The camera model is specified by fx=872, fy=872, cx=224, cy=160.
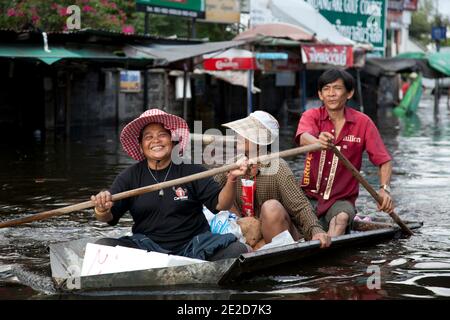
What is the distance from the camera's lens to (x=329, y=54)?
2400cm

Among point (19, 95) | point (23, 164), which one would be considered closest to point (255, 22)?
point (19, 95)

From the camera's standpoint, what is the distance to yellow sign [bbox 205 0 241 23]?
25.3 meters

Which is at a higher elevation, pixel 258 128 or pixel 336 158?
pixel 258 128

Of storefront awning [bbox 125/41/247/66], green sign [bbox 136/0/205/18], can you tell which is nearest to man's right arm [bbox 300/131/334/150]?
storefront awning [bbox 125/41/247/66]

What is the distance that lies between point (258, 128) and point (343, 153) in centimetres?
116

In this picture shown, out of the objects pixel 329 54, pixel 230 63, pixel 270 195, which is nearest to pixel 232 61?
pixel 230 63

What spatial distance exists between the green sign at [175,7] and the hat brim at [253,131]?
15383 mm

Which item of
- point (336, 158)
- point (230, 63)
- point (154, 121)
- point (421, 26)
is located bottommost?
point (336, 158)

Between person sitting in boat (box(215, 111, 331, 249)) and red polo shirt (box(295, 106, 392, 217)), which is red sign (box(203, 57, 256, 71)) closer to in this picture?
red polo shirt (box(295, 106, 392, 217))

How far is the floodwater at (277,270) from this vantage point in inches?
234

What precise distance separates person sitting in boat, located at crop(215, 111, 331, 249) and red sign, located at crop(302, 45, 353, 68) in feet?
55.0

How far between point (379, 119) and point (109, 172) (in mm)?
16754

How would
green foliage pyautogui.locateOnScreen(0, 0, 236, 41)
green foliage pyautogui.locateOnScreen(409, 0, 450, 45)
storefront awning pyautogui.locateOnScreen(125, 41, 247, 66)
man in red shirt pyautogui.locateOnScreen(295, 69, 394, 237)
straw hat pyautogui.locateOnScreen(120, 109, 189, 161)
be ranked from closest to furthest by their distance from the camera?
straw hat pyautogui.locateOnScreen(120, 109, 189, 161) → man in red shirt pyautogui.locateOnScreen(295, 69, 394, 237) → storefront awning pyautogui.locateOnScreen(125, 41, 247, 66) → green foliage pyautogui.locateOnScreen(0, 0, 236, 41) → green foliage pyautogui.locateOnScreen(409, 0, 450, 45)

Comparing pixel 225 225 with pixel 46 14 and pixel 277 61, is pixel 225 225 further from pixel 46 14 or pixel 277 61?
pixel 277 61
